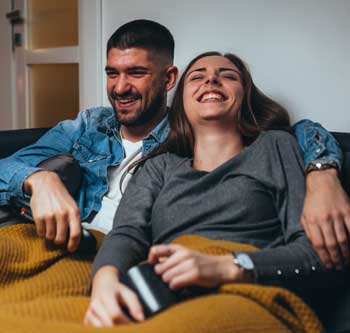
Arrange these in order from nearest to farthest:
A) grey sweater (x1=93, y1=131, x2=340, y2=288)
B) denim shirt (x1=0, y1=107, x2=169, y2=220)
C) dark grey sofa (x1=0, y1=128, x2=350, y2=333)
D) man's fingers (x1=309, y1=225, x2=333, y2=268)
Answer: dark grey sofa (x1=0, y1=128, x2=350, y2=333), man's fingers (x1=309, y1=225, x2=333, y2=268), grey sweater (x1=93, y1=131, x2=340, y2=288), denim shirt (x1=0, y1=107, x2=169, y2=220)

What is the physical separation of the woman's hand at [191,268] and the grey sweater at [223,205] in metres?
0.15

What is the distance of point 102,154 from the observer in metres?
1.61

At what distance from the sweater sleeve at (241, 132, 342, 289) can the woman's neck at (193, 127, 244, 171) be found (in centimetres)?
10

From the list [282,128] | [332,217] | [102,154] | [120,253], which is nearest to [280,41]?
[282,128]

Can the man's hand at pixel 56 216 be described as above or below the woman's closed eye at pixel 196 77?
below

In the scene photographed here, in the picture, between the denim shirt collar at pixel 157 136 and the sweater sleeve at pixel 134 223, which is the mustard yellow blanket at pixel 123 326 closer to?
the sweater sleeve at pixel 134 223

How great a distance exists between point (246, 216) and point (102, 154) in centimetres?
57

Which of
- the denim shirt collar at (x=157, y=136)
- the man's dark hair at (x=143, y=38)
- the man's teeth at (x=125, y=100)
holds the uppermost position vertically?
the man's dark hair at (x=143, y=38)

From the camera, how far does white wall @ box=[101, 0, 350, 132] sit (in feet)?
5.07

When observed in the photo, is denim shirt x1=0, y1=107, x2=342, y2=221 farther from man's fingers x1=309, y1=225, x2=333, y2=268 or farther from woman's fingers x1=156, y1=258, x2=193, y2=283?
woman's fingers x1=156, y1=258, x2=193, y2=283

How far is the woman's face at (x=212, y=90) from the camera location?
131cm

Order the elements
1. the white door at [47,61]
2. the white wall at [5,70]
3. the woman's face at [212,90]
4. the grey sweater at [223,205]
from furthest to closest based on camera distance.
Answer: the white wall at [5,70]
the white door at [47,61]
the woman's face at [212,90]
the grey sweater at [223,205]

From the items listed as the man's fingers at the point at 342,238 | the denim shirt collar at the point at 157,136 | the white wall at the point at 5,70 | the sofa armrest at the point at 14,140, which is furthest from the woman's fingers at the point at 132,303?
the white wall at the point at 5,70

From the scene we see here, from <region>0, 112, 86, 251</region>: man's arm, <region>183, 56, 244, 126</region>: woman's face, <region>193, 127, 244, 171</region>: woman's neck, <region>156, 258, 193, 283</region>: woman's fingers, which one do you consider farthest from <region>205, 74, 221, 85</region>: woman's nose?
<region>156, 258, 193, 283</region>: woman's fingers
